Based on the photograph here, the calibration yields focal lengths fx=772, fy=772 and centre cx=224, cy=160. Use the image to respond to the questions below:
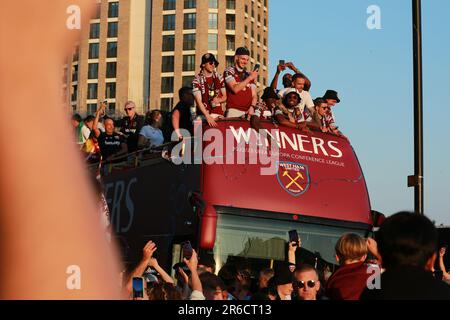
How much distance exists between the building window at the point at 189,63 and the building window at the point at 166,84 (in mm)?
2116

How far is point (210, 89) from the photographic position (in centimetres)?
968

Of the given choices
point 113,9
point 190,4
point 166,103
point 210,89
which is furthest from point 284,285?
point 113,9

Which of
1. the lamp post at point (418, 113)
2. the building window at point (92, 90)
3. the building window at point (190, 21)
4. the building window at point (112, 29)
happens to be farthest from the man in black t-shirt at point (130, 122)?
the building window at point (112, 29)

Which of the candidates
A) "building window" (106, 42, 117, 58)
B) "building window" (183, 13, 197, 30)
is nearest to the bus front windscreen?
"building window" (183, 13, 197, 30)

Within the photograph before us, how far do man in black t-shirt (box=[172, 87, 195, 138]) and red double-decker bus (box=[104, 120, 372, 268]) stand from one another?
608 millimetres

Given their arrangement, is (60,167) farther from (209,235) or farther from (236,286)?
(236,286)

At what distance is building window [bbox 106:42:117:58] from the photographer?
289 ft

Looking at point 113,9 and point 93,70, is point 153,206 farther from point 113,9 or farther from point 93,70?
point 113,9

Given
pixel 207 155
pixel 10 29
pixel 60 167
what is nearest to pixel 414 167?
pixel 207 155

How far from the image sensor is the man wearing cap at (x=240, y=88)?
31.5 feet

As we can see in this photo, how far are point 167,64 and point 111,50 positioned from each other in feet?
23.4

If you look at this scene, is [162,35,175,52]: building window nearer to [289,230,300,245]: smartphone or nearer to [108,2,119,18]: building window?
[108,2,119,18]: building window

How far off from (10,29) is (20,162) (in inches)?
48.7

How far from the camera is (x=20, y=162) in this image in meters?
6.76
